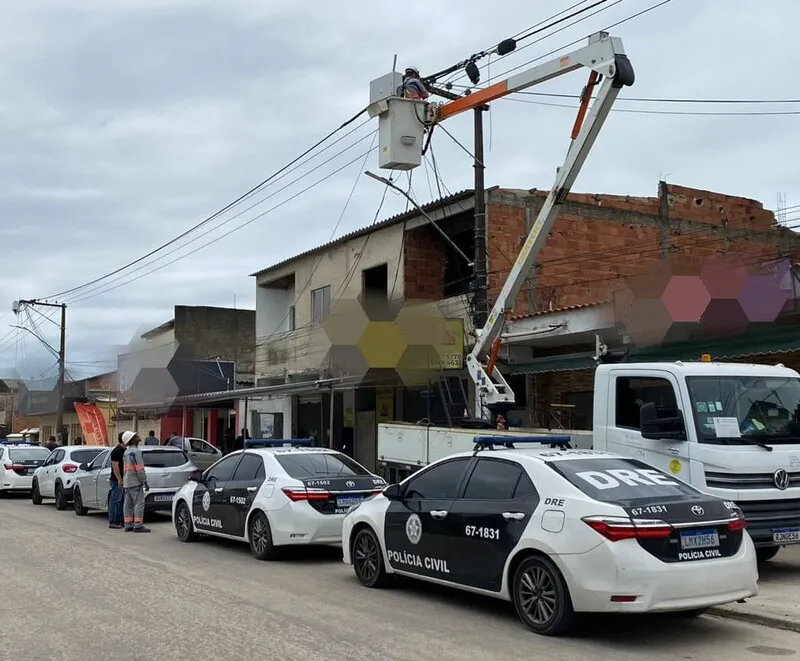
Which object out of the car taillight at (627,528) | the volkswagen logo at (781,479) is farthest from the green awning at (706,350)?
the car taillight at (627,528)

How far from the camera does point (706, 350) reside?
47.5 ft

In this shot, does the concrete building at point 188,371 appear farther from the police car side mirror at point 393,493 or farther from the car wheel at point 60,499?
the police car side mirror at point 393,493

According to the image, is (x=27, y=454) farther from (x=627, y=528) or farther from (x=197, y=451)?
(x=627, y=528)

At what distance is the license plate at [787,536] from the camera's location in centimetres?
915

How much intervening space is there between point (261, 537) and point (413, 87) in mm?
8862

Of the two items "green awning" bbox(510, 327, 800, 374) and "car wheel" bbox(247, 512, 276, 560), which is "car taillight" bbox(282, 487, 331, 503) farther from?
"green awning" bbox(510, 327, 800, 374)

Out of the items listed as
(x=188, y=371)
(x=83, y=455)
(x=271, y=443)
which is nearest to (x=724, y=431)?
(x=271, y=443)

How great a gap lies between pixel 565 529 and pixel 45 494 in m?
18.5

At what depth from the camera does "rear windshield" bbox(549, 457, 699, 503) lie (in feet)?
23.2

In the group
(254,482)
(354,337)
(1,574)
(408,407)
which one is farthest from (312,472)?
(408,407)

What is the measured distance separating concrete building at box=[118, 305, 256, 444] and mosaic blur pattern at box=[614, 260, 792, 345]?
53.7 ft

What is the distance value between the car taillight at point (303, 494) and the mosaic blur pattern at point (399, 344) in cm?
804

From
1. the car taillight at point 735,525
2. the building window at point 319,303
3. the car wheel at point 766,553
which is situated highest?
the building window at point 319,303

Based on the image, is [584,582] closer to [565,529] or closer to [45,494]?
[565,529]
